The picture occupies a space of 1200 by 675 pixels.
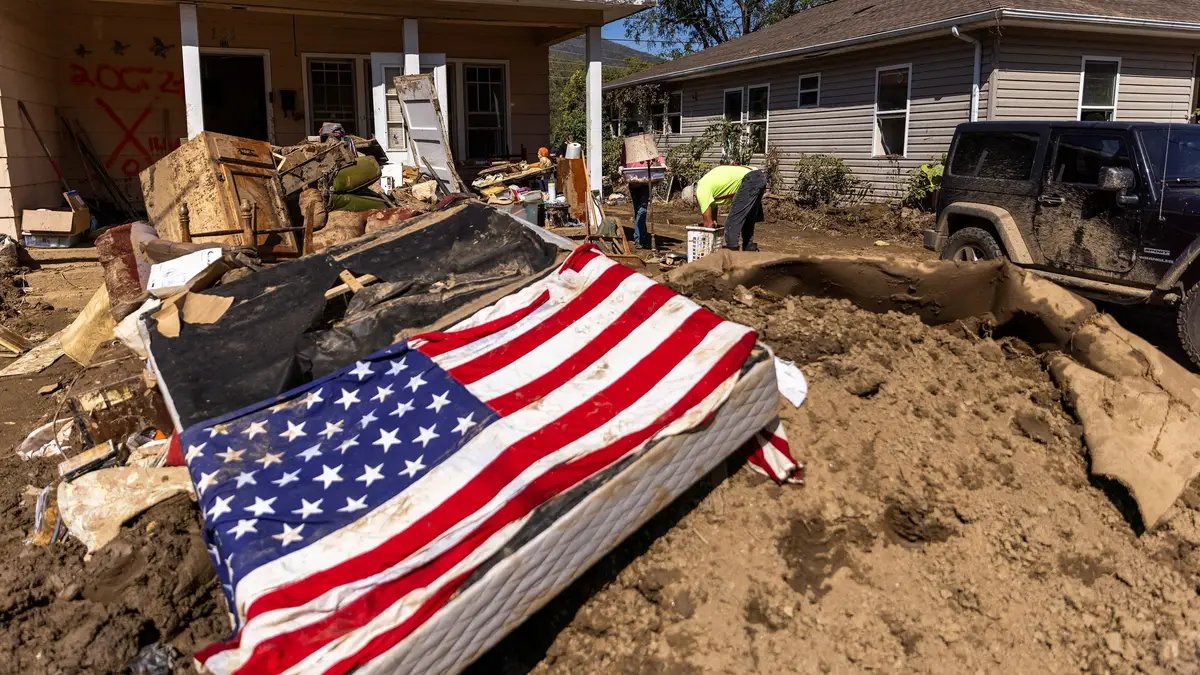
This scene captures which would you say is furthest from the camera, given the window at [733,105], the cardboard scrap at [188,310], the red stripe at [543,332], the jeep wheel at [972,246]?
Result: the window at [733,105]

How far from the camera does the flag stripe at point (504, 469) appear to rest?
2.52 metres

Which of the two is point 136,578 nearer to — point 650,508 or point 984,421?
point 650,508

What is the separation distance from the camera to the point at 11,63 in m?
9.19

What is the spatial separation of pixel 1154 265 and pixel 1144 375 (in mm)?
2559

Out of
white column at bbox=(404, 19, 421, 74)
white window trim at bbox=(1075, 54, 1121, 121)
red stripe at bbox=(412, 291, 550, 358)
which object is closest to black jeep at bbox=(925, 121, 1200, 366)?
red stripe at bbox=(412, 291, 550, 358)

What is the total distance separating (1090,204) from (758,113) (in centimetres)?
1248

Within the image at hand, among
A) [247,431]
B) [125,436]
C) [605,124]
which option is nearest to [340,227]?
[125,436]

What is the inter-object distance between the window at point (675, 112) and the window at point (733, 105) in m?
Result: 2.07

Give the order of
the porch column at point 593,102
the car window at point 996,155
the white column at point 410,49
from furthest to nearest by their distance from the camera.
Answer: the porch column at point 593,102
the white column at point 410,49
the car window at point 996,155

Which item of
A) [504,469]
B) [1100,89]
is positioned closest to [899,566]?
[504,469]

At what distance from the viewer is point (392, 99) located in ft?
37.1

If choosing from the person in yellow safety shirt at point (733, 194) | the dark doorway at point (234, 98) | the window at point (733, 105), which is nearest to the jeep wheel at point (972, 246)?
the person in yellow safety shirt at point (733, 194)

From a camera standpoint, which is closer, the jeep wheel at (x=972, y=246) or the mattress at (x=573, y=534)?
the mattress at (x=573, y=534)

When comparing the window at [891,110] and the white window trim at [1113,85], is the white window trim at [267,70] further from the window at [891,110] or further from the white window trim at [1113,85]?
the white window trim at [1113,85]
